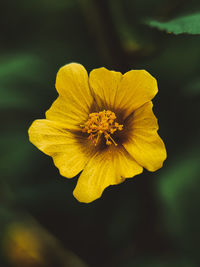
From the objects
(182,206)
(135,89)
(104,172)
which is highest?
(135,89)

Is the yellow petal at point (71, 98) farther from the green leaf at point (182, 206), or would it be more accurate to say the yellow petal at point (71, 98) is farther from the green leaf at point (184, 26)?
the green leaf at point (182, 206)

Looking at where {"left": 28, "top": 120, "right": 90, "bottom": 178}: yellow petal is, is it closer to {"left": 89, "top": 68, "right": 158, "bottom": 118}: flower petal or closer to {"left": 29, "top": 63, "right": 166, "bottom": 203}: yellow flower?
{"left": 29, "top": 63, "right": 166, "bottom": 203}: yellow flower

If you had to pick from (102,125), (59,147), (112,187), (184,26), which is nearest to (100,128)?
(102,125)

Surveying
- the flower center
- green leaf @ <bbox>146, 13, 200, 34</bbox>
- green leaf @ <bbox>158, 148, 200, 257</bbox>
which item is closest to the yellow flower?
the flower center

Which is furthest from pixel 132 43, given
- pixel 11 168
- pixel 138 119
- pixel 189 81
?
pixel 11 168

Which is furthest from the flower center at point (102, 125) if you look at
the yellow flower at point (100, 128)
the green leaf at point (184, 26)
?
the green leaf at point (184, 26)

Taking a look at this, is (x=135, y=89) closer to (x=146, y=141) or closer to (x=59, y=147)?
(x=146, y=141)
